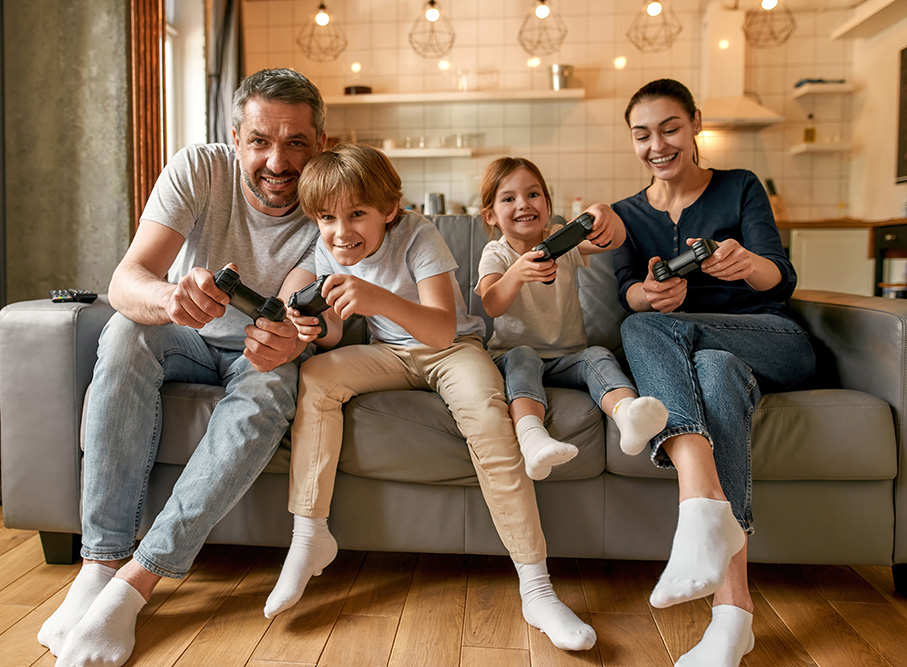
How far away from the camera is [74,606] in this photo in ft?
3.88

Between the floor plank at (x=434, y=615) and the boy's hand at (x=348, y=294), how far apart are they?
0.59 m

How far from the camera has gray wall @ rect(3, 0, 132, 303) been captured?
2.53m

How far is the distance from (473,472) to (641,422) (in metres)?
0.37

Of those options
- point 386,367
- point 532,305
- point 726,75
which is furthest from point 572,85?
point 386,367

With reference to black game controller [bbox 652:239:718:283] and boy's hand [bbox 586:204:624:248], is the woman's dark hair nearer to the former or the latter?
boy's hand [bbox 586:204:624:248]

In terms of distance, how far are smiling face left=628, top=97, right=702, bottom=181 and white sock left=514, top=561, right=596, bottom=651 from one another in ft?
3.41

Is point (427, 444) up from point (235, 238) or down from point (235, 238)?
down

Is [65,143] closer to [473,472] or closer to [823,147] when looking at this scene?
[473,472]

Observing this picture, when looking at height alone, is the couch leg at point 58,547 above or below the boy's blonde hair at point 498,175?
below

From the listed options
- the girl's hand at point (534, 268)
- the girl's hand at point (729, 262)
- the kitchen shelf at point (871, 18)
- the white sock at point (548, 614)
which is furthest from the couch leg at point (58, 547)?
the kitchen shelf at point (871, 18)

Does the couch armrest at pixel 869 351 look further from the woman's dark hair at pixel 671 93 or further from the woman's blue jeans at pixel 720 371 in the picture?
the woman's dark hair at pixel 671 93

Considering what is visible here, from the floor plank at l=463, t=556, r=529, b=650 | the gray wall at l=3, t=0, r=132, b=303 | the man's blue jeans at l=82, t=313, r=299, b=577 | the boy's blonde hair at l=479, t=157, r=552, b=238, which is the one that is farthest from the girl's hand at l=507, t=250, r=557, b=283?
the gray wall at l=3, t=0, r=132, b=303

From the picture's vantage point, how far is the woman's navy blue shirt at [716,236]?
162 cm

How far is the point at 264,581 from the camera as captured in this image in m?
1.44
